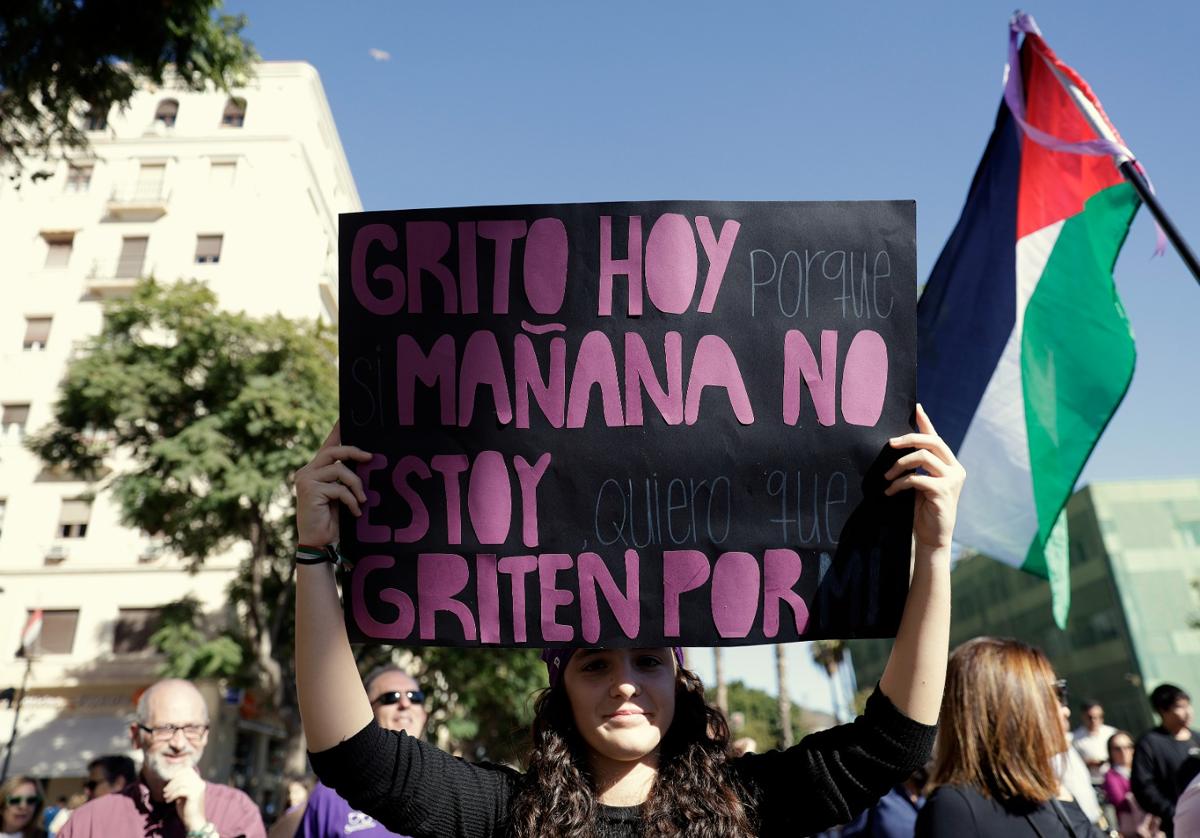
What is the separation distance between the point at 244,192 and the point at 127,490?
15.2 meters

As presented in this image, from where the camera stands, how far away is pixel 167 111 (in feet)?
107

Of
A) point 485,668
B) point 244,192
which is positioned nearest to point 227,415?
point 485,668

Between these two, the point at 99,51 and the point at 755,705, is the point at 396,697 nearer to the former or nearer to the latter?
the point at 99,51

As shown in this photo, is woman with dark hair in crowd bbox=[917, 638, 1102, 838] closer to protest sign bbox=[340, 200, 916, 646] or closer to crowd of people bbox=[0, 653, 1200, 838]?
crowd of people bbox=[0, 653, 1200, 838]

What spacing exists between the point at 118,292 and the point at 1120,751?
30.2 meters

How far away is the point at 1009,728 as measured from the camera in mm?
2531

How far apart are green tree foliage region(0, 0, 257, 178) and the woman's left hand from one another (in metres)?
7.31

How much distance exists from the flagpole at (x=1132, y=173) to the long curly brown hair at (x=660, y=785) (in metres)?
2.52

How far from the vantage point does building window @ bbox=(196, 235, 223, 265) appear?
2984cm

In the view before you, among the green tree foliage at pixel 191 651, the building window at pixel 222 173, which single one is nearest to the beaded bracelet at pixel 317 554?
the green tree foliage at pixel 191 651

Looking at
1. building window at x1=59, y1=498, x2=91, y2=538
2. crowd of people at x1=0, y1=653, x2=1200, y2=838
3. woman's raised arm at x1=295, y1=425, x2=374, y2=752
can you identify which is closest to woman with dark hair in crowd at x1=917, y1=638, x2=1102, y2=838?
crowd of people at x1=0, y1=653, x2=1200, y2=838

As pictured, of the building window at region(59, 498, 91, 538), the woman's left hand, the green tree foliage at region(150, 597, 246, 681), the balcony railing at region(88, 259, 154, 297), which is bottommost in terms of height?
the woman's left hand

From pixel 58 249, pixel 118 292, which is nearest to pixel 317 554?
pixel 118 292

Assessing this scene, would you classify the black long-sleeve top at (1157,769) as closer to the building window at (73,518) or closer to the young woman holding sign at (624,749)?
the young woman holding sign at (624,749)
